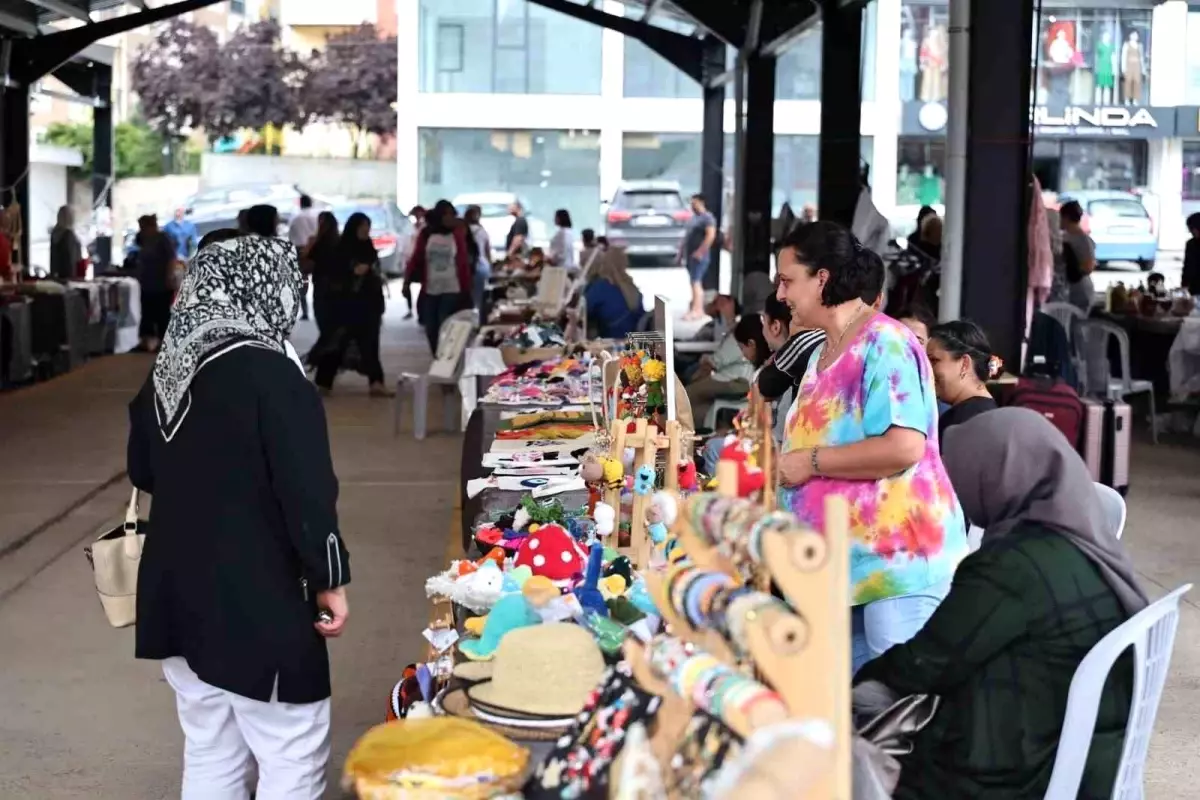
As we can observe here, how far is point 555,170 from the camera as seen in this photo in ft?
122

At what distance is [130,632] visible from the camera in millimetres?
6359

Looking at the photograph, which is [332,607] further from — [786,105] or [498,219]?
[786,105]

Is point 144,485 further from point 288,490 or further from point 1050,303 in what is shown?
point 1050,303

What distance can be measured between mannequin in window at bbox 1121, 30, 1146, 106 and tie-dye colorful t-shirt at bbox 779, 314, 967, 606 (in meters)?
33.6

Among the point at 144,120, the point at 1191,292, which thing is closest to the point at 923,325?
the point at 1191,292

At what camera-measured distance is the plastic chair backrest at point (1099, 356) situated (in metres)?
11.1

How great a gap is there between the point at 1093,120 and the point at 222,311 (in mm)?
34466

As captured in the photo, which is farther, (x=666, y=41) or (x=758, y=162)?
(x=666, y=41)

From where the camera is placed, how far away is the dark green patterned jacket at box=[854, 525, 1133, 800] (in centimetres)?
292

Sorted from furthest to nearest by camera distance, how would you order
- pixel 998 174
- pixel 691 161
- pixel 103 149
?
1. pixel 691 161
2. pixel 103 149
3. pixel 998 174

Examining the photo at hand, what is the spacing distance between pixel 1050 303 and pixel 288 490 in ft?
30.5

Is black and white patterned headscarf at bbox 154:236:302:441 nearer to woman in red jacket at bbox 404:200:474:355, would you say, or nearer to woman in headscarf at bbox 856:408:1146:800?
woman in headscarf at bbox 856:408:1146:800

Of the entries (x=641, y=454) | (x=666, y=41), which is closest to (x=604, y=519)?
(x=641, y=454)

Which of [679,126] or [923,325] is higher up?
[679,126]
